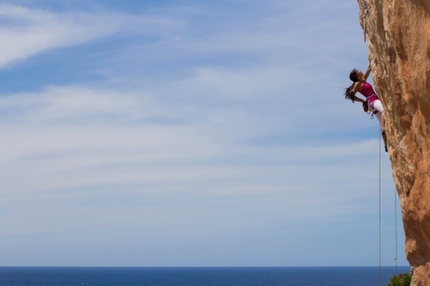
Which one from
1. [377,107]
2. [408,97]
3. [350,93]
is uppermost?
[350,93]

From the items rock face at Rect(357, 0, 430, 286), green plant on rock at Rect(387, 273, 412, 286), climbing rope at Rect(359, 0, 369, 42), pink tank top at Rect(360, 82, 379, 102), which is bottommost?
green plant on rock at Rect(387, 273, 412, 286)

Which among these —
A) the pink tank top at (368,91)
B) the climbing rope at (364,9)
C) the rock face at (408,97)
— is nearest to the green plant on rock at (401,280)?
the pink tank top at (368,91)

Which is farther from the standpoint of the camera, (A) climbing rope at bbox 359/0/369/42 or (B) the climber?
(B) the climber

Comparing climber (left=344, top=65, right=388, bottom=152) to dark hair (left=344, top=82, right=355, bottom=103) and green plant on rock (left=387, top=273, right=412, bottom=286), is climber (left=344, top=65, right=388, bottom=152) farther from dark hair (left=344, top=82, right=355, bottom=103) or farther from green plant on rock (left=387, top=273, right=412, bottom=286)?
green plant on rock (left=387, top=273, right=412, bottom=286)

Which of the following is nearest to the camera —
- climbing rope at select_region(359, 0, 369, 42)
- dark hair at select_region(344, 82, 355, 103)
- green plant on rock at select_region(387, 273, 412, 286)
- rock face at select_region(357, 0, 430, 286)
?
rock face at select_region(357, 0, 430, 286)

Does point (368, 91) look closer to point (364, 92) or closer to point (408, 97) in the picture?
point (364, 92)

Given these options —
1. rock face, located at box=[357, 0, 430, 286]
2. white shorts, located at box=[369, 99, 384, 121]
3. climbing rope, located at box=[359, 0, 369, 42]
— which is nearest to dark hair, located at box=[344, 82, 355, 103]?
white shorts, located at box=[369, 99, 384, 121]

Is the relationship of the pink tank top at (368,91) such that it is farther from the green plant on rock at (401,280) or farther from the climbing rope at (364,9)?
the green plant on rock at (401,280)

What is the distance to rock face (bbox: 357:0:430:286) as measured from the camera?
8.88 meters

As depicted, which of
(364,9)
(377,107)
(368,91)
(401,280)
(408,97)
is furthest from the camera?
(401,280)

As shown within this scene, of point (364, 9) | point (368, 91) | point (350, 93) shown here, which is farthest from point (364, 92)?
point (364, 9)

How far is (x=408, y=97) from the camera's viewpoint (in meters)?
9.53

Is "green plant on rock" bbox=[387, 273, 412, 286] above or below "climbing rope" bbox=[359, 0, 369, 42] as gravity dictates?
below

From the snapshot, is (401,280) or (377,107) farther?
(401,280)
